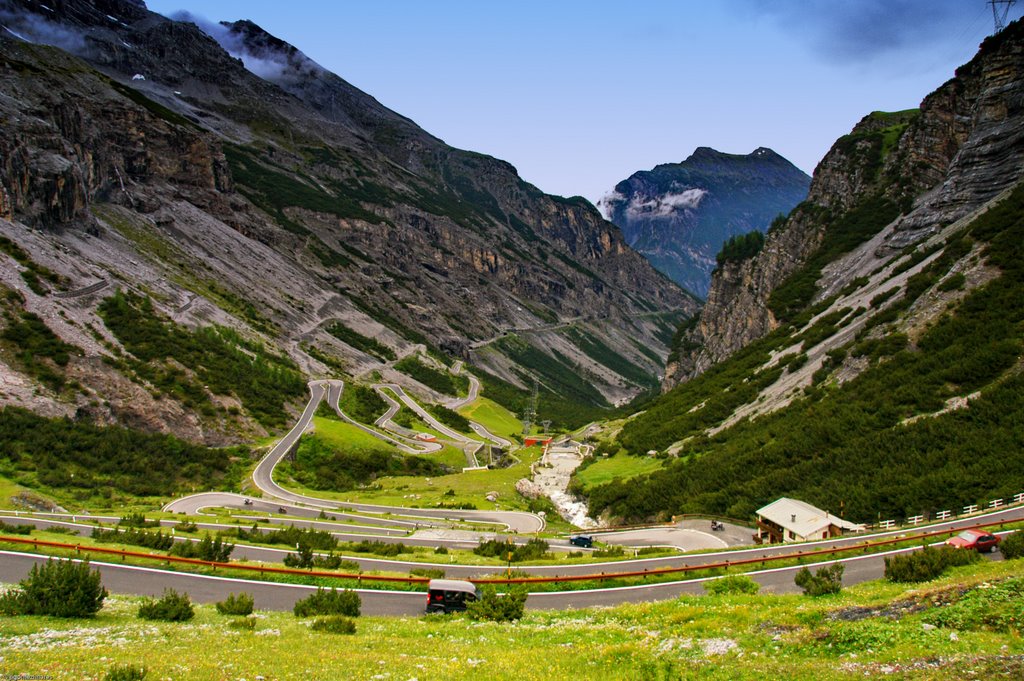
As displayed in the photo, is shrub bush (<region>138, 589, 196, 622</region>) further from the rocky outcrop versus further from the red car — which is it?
the rocky outcrop

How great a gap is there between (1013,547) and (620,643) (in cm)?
1262

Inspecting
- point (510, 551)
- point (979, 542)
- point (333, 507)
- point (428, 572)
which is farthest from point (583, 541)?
point (333, 507)

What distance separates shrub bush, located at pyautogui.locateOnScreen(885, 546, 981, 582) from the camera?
57.6 ft

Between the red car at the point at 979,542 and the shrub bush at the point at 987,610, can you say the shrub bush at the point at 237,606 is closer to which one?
the shrub bush at the point at 987,610

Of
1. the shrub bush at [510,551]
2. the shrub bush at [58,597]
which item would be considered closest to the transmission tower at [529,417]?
the shrub bush at [510,551]

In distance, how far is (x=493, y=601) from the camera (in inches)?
715

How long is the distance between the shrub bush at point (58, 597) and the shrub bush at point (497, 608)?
9.68 m

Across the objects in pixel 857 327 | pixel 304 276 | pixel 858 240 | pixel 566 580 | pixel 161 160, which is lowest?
pixel 566 580

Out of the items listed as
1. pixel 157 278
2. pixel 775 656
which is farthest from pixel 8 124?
pixel 775 656

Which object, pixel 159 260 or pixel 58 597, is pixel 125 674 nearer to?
pixel 58 597

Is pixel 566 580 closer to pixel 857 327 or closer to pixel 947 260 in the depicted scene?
pixel 857 327

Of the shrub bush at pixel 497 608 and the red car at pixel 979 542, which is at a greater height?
the red car at pixel 979 542

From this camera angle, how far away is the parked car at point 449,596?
19.0 m

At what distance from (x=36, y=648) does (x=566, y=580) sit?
48.6 feet
